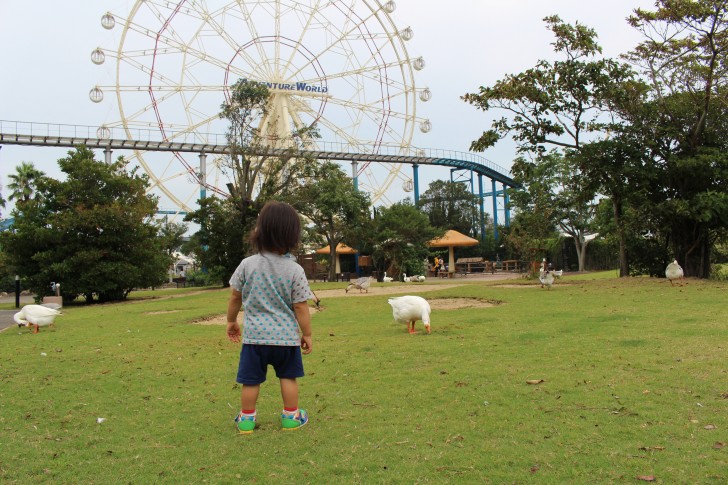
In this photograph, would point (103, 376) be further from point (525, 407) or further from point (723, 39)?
point (723, 39)

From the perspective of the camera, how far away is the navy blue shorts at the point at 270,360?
402 centimetres

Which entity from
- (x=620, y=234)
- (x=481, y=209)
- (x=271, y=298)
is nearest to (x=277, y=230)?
(x=271, y=298)

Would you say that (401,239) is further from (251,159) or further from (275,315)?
(275,315)

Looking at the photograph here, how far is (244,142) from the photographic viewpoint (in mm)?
27547

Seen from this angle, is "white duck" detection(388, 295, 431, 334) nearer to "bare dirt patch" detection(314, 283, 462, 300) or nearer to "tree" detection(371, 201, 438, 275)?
"bare dirt patch" detection(314, 283, 462, 300)

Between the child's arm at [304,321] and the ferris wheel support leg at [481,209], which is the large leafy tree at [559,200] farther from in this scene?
the child's arm at [304,321]

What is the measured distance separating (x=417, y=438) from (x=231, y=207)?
2515 centimetres

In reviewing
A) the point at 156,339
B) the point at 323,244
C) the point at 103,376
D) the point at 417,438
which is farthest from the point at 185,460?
the point at 323,244

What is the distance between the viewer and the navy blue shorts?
4.02m

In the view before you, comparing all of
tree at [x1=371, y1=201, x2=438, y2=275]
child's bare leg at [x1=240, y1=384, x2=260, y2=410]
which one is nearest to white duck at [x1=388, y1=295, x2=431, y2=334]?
child's bare leg at [x1=240, y1=384, x2=260, y2=410]

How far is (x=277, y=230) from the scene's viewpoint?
405 centimetres

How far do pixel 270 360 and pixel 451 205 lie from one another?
50295mm

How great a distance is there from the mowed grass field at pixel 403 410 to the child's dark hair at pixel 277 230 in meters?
1.26

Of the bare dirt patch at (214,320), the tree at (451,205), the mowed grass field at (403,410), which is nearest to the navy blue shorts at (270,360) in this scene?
the mowed grass field at (403,410)
